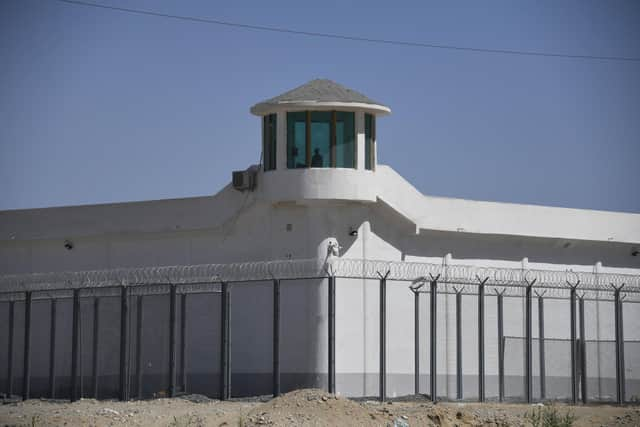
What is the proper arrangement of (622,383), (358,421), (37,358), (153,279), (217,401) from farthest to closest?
1. (37,358)
2. (153,279)
3. (622,383)
4. (217,401)
5. (358,421)

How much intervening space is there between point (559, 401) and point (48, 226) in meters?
14.6

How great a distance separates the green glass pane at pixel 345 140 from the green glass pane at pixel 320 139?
0.22 metres

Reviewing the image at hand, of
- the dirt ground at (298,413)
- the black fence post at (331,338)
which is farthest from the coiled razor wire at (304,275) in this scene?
the dirt ground at (298,413)

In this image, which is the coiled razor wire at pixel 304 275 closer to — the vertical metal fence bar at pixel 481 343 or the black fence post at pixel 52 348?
the vertical metal fence bar at pixel 481 343

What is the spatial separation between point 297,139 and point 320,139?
54 cm

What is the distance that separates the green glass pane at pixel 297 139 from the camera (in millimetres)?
32594

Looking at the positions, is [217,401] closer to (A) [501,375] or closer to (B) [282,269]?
(B) [282,269]

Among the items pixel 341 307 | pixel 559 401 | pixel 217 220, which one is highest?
pixel 217 220

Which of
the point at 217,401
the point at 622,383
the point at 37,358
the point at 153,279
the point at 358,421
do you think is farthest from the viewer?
the point at 37,358

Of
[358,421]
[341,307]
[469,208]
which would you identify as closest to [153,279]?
[341,307]

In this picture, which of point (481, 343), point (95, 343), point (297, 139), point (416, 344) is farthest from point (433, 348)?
point (95, 343)

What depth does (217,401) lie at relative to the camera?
28812 mm

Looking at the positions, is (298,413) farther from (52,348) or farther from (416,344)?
(52,348)

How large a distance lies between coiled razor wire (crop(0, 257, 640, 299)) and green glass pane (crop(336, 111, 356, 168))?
232 centimetres
